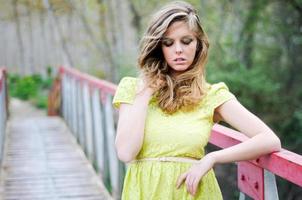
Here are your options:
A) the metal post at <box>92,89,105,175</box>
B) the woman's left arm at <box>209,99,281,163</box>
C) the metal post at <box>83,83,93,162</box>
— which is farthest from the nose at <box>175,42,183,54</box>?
the metal post at <box>83,83,93,162</box>

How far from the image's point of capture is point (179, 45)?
196cm

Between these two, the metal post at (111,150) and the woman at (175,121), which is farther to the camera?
the metal post at (111,150)

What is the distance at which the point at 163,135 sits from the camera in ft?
6.26

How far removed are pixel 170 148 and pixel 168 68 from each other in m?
0.28

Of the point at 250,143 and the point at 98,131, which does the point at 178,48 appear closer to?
the point at 250,143

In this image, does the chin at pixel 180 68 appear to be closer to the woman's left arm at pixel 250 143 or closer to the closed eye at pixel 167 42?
the closed eye at pixel 167 42

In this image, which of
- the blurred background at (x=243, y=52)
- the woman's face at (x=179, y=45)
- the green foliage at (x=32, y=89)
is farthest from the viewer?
the green foliage at (x=32, y=89)

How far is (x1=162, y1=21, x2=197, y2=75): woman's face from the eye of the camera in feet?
6.41

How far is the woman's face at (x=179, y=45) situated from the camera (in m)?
1.95

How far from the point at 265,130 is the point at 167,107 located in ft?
1.01

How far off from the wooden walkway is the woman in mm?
3047

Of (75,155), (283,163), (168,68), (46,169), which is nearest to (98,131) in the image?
(46,169)

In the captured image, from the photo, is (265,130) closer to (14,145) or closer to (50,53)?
(14,145)

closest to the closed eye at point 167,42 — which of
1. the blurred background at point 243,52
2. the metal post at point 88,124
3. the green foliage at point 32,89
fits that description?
the metal post at point 88,124
